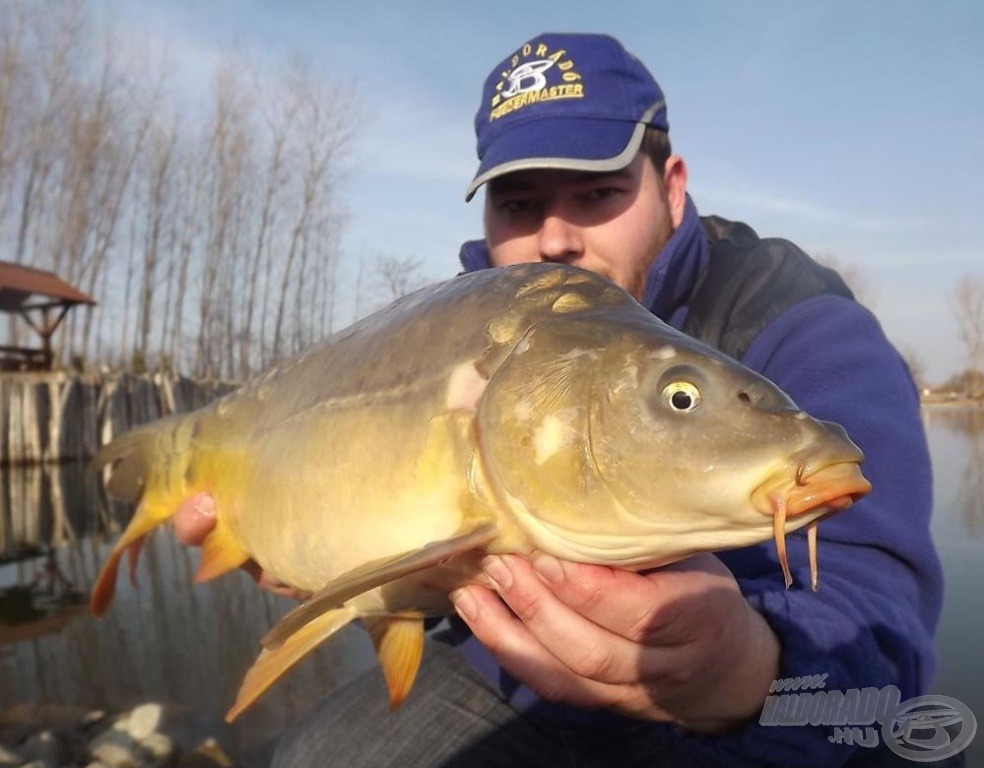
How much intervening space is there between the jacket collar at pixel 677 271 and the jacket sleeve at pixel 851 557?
337 mm

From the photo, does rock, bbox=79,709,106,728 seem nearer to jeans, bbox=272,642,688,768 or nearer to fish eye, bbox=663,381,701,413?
jeans, bbox=272,642,688,768

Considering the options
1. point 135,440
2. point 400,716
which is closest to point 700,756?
point 400,716

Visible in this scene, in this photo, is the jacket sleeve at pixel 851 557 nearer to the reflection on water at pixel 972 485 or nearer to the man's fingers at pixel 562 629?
the man's fingers at pixel 562 629

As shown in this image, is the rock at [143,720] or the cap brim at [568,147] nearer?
the cap brim at [568,147]

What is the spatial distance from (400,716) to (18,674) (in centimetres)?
314

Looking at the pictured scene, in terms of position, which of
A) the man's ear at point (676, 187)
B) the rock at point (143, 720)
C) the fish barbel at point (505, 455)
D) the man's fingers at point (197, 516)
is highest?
the man's ear at point (676, 187)

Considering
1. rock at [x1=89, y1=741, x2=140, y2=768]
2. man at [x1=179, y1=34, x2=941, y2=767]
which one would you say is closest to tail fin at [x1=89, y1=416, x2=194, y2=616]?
man at [x1=179, y1=34, x2=941, y2=767]

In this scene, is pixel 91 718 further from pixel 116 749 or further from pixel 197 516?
pixel 197 516

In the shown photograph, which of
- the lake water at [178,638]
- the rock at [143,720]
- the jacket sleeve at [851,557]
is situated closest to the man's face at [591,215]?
the jacket sleeve at [851,557]

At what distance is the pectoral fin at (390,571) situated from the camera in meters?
1.32

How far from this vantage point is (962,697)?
156 inches

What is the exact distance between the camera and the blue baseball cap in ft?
8.07

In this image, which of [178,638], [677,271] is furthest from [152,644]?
[677,271]

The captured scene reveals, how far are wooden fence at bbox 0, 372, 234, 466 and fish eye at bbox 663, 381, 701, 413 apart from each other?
50.2 ft
